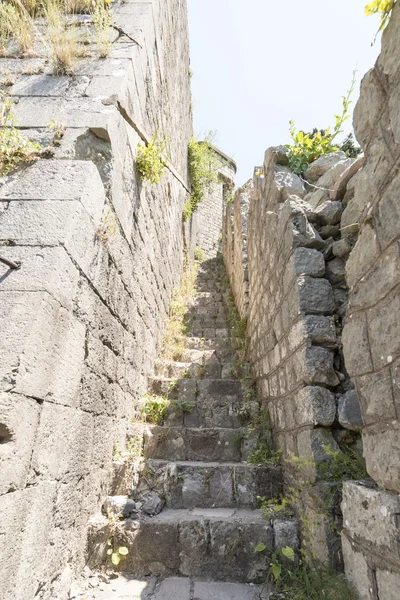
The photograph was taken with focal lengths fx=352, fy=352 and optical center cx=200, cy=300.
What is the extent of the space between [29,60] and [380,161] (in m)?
3.06

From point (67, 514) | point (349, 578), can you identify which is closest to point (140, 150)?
point (67, 514)

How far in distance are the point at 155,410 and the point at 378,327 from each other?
Answer: 8.46 feet

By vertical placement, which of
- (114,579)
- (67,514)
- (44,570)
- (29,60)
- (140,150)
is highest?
(29,60)

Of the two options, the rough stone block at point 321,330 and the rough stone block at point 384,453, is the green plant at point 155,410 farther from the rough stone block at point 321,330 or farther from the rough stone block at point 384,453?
the rough stone block at point 384,453

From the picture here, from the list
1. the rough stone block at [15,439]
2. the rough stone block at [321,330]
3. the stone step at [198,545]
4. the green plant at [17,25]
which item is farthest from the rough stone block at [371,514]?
the green plant at [17,25]

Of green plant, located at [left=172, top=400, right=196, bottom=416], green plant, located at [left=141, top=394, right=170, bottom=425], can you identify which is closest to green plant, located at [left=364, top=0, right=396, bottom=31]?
green plant, located at [left=172, top=400, right=196, bottom=416]

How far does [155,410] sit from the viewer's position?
3471 millimetres

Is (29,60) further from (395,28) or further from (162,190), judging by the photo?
(395,28)

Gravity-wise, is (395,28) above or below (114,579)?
above

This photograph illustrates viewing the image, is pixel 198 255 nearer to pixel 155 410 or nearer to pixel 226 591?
pixel 155 410

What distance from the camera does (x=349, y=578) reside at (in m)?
1.65

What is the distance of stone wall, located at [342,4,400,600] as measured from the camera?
49.6 inches

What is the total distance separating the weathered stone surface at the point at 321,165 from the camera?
3051 mm

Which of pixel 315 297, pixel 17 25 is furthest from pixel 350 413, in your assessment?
pixel 17 25
